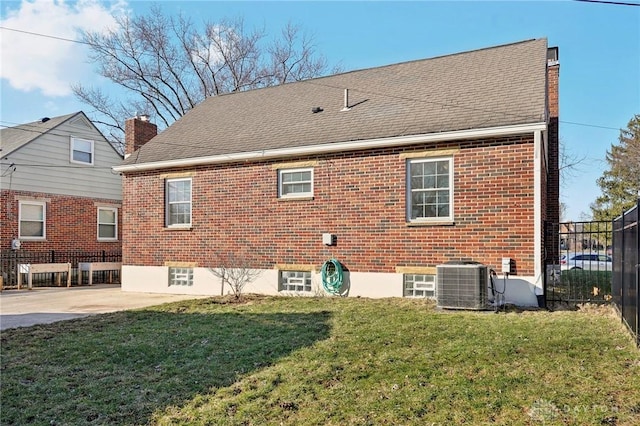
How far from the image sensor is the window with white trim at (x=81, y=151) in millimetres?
18797

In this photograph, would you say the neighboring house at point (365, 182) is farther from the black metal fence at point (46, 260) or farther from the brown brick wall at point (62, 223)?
the brown brick wall at point (62, 223)

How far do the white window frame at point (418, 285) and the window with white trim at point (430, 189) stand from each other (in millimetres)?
1208

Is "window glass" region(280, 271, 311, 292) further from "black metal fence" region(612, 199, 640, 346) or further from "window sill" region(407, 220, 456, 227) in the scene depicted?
"black metal fence" region(612, 199, 640, 346)

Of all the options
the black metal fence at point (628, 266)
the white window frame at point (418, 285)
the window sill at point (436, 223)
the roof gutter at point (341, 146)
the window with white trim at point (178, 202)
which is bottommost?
the white window frame at point (418, 285)

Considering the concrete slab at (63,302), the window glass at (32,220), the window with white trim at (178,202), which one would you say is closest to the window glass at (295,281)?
the concrete slab at (63,302)

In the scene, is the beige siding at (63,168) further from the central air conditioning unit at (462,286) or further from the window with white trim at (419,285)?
the central air conditioning unit at (462,286)

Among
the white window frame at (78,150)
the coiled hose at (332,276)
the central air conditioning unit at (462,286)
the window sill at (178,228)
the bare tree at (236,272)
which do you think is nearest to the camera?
the central air conditioning unit at (462,286)

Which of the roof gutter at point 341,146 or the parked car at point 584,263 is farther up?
the roof gutter at point 341,146

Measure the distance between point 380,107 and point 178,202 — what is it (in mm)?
6133

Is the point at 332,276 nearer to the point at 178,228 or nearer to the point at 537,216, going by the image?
the point at 537,216

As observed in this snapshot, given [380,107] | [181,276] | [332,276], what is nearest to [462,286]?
[332,276]

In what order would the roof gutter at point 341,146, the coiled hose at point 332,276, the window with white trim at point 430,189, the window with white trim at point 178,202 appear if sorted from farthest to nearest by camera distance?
1. the window with white trim at point 178,202
2. the coiled hose at point 332,276
3. the window with white trim at point 430,189
4. the roof gutter at point 341,146

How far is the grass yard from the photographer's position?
13.3 feet

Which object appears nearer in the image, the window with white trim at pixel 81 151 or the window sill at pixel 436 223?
the window sill at pixel 436 223
